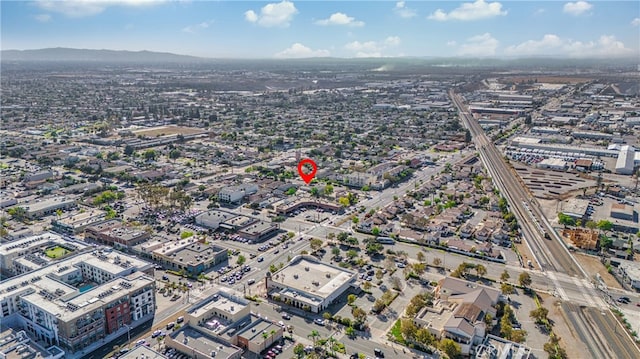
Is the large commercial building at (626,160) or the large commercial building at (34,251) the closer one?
the large commercial building at (34,251)

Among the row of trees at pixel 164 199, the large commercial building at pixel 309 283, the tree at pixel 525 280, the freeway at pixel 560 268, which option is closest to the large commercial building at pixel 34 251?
the row of trees at pixel 164 199

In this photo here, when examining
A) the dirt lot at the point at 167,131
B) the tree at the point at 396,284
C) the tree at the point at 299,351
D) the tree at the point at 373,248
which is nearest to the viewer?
the tree at the point at 299,351

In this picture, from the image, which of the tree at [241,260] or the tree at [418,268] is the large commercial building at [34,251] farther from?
the tree at [418,268]

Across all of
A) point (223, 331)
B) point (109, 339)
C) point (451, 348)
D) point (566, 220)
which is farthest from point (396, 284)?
point (566, 220)

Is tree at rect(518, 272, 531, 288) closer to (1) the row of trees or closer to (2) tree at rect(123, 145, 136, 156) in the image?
(1) the row of trees

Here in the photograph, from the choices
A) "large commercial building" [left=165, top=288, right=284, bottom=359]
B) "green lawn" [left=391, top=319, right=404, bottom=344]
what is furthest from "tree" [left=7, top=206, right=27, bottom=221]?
"green lawn" [left=391, top=319, right=404, bottom=344]

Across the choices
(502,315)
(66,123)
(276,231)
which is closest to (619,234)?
(502,315)

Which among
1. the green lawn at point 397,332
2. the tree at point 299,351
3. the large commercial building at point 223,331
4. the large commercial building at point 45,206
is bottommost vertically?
the green lawn at point 397,332
